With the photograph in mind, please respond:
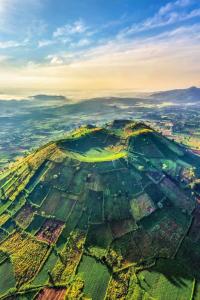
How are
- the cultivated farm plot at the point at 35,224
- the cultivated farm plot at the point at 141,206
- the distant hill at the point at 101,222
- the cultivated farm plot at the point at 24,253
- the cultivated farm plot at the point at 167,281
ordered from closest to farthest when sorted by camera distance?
the cultivated farm plot at the point at 167,281
the distant hill at the point at 101,222
the cultivated farm plot at the point at 24,253
the cultivated farm plot at the point at 35,224
the cultivated farm plot at the point at 141,206

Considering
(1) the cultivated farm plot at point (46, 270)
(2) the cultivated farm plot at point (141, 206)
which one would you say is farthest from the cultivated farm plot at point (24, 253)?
(2) the cultivated farm plot at point (141, 206)

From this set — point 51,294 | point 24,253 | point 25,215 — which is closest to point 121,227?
point 51,294

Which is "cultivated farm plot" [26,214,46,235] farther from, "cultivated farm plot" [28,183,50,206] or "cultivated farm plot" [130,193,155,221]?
"cultivated farm plot" [130,193,155,221]

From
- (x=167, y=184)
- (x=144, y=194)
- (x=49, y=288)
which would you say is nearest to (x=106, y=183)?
(x=144, y=194)

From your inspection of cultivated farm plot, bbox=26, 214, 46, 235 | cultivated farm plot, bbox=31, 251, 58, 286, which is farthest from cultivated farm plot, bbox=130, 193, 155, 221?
cultivated farm plot, bbox=26, 214, 46, 235

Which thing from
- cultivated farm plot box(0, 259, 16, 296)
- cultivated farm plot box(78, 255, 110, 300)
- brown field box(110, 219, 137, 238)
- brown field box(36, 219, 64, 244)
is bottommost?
cultivated farm plot box(0, 259, 16, 296)

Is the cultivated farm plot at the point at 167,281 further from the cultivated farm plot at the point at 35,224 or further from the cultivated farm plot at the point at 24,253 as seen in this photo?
the cultivated farm plot at the point at 35,224
